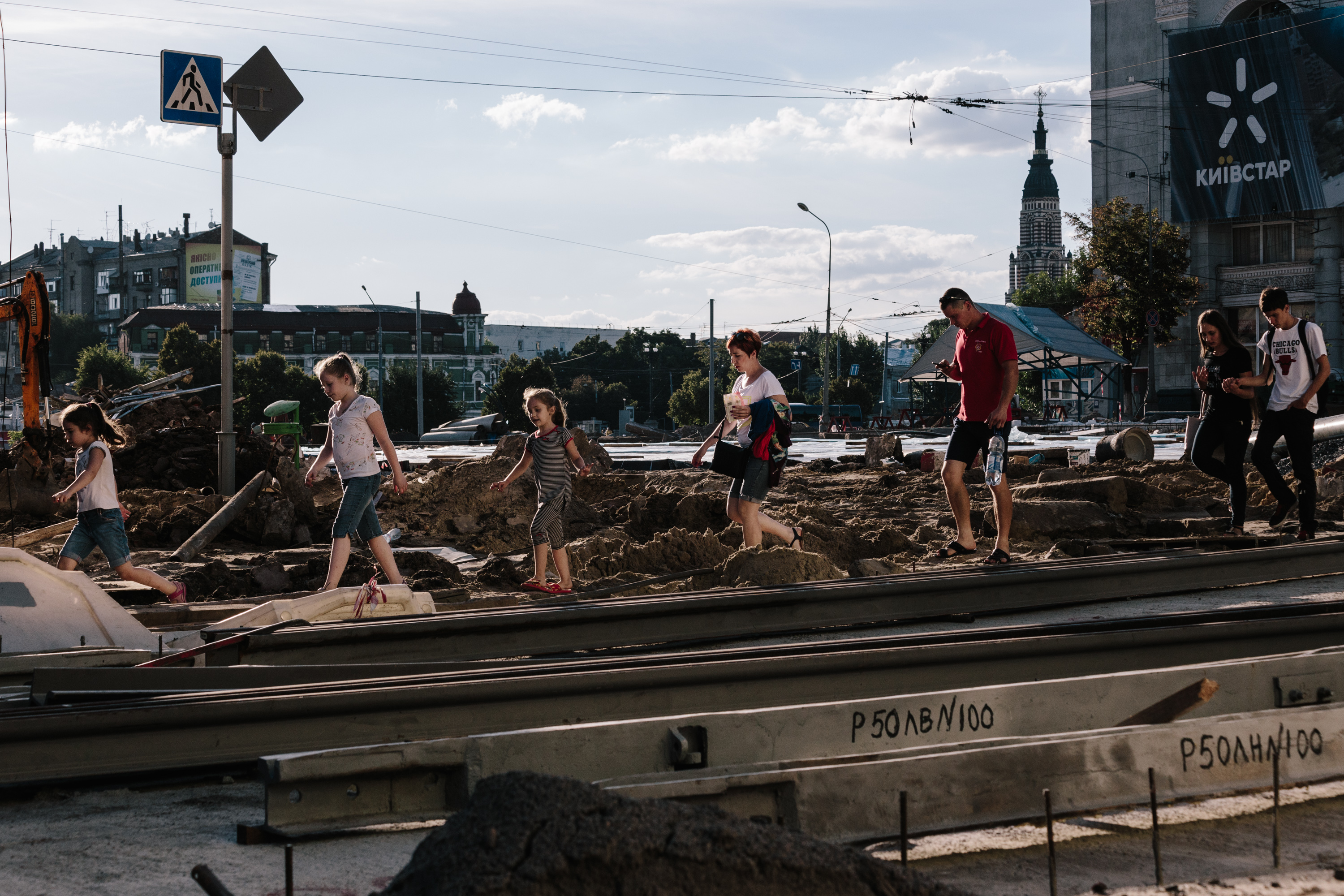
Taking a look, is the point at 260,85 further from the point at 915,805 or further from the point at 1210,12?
the point at 1210,12

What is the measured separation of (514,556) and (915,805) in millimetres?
8795

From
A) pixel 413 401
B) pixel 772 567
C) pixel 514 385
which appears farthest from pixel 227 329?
pixel 413 401

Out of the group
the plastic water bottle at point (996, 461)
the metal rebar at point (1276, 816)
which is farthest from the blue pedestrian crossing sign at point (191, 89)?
the metal rebar at point (1276, 816)

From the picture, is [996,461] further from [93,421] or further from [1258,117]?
[1258,117]

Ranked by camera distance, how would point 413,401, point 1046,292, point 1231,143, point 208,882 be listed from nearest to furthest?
point 208,882 → point 1231,143 → point 413,401 → point 1046,292

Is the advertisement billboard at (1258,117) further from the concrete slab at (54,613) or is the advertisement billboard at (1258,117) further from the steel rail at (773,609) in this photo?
the concrete slab at (54,613)

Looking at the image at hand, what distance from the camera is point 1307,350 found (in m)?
8.38

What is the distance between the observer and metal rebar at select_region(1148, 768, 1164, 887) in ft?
8.77

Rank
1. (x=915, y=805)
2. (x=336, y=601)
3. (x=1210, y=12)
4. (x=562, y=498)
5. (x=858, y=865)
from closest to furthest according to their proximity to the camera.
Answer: (x=858, y=865)
(x=915, y=805)
(x=336, y=601)
(x=562, y=498)
(x=1210, y=12)

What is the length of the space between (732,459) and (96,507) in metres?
3.84

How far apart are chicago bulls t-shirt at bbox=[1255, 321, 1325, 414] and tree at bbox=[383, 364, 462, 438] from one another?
72.1 m

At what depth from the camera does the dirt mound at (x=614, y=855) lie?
2.18 metres

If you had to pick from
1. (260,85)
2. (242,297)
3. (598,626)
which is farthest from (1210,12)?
(242,297)

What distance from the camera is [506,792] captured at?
93.7 inches
